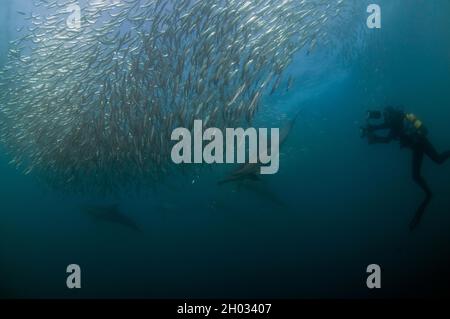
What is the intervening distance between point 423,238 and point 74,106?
19141mm

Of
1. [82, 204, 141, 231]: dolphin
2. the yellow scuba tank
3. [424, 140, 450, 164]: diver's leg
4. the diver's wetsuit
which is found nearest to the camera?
the yellow scuba tank

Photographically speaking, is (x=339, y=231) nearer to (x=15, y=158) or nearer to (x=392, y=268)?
(x=392, y=268)

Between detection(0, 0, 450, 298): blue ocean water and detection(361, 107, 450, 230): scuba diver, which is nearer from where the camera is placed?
detection(361, 107, 450, 230): scuba diver

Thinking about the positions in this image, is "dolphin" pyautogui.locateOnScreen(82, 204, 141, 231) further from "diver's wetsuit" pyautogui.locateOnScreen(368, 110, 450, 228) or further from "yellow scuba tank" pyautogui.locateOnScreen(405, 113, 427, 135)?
"yellow scuba tank" pyautogui.locateOnScreen(405, 113, 427, 135)

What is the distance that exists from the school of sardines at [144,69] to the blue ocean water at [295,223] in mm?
4272

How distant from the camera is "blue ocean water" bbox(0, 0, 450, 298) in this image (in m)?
16.7

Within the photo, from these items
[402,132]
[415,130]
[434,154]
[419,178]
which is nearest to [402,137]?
[402,132]

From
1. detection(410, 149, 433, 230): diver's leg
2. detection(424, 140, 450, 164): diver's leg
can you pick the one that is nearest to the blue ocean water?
detection(410, 149, 433, 230): diver's leg

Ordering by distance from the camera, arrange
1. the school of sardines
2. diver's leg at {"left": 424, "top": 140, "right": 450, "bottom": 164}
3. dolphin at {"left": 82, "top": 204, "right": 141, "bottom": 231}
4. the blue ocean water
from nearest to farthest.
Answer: the school of sardines
diver's leg at {"left": 424, "top": 140, "right": 450, "bottom": 164}
dolphin at {"left": 82, "top": 204, "right": 141, "bottom": 231}
the blue ocean water

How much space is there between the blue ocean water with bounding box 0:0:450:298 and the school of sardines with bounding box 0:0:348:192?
4272mm

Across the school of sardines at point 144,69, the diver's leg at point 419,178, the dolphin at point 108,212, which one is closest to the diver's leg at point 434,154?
the diver's leg at point 419,178

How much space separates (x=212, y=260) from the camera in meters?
23.8

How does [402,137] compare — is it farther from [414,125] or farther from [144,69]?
[144,69]

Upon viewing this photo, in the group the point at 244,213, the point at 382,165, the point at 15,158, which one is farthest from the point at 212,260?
the point at 382,165
